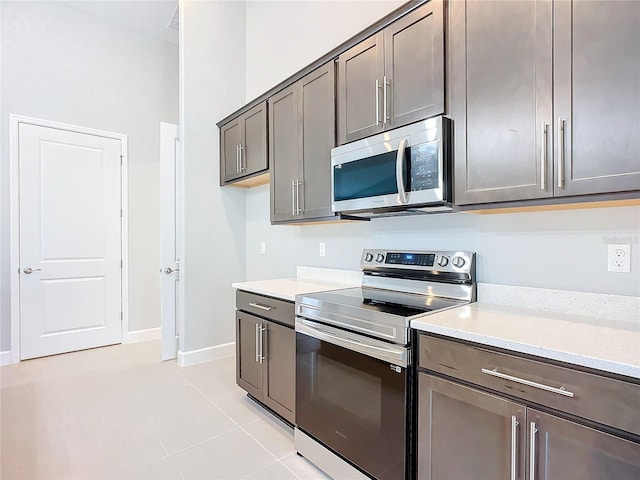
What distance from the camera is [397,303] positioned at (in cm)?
183

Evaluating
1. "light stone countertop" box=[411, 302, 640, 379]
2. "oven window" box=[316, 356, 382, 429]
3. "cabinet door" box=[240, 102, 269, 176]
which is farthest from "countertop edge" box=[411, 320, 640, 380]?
"cabinet door" box=[240, 102, 269, 176]

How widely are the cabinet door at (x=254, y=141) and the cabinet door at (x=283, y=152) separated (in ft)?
0.46

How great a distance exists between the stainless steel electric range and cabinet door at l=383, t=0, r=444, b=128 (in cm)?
80

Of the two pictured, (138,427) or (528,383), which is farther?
(138,427)

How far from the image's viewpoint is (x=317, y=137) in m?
2.40

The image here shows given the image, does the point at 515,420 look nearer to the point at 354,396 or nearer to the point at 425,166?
the point at 354,396

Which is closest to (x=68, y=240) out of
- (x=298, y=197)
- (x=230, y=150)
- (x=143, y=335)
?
(x=143, y=335)

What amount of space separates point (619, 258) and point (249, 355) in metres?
2.24

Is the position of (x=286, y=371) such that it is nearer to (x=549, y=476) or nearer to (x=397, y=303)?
(x=397, y=303)

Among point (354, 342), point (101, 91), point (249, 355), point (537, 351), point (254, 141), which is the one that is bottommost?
point (249, 355)

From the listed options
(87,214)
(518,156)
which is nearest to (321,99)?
(518,156)

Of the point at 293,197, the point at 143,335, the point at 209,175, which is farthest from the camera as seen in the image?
the point at 143,335

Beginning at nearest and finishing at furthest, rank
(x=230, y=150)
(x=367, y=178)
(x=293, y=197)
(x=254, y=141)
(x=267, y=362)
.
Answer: (x=367, y=178) < (x=267, y=362) < (x=293, y=197) < (x=254, y=141) < (x=230, y=150)

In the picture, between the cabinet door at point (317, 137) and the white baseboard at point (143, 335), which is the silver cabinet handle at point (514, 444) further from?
the white baseboard at point (143, 335)
